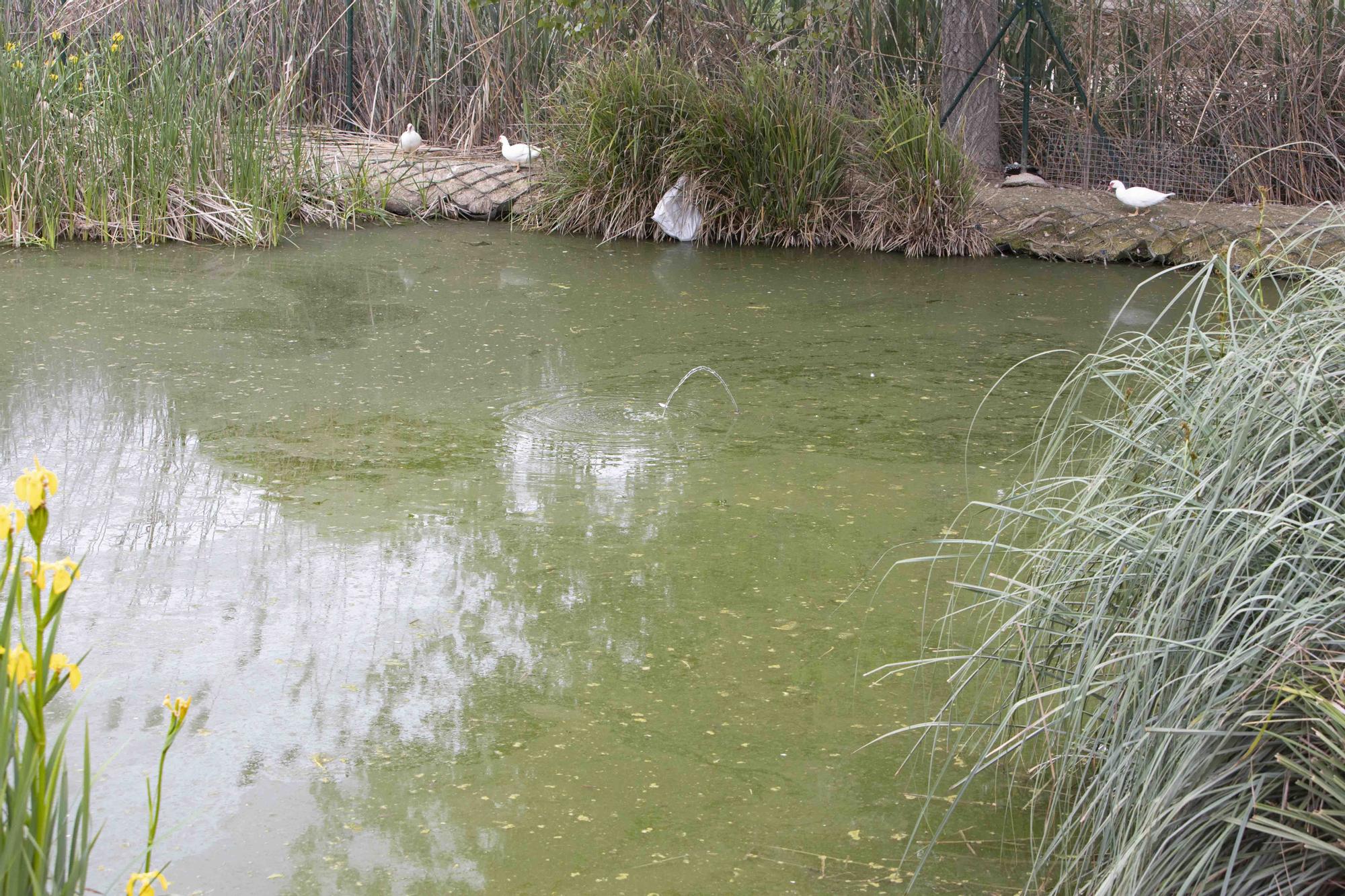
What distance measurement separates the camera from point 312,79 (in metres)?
8.26

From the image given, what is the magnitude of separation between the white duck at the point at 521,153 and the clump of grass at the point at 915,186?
1.67 meters

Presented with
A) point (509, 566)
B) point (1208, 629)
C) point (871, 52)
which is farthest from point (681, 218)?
point (1208, 629)

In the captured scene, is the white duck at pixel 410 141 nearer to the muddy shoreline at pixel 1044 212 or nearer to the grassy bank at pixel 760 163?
the muddy shoreline at pixel 1044 212

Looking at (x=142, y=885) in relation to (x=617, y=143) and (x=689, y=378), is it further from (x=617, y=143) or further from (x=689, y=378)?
(x=617, y=143)

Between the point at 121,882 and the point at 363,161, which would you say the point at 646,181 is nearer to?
the point at 363,161

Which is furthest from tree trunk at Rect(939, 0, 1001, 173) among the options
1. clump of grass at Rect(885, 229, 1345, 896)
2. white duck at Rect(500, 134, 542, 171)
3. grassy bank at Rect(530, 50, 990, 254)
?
clump of grass at Rect(885, 229, 1345, 896)

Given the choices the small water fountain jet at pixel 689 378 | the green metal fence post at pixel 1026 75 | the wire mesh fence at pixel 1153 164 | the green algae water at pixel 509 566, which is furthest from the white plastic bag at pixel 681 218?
the small water fountain jet at pixel 689 378

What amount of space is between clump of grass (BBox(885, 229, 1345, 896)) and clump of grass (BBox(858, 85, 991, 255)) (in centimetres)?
447

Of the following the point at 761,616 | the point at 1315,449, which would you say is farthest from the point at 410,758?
the point at 1315,449

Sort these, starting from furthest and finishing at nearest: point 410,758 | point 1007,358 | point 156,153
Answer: point 156,153 < point 1007,358 < point 410,758

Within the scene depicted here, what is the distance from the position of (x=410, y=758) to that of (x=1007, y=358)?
2.92 m

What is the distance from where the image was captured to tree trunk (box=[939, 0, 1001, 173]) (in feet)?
23.7

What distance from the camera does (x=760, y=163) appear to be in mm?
6379

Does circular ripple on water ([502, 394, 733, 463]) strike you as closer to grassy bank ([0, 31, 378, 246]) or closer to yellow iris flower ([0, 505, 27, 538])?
yellow iris flower ([0, 505, 27, 538])
